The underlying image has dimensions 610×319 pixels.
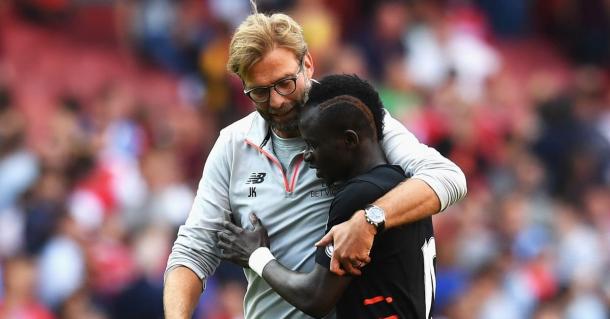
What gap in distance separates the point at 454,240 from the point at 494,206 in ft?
2.90

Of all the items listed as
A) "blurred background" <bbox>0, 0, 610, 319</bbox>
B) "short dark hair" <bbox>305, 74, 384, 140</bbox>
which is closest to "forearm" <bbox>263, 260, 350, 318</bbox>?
"short dark hair" <bbox>305, 74, 384, 140</bbox>

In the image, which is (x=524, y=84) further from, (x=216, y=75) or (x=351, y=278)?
(x=351, y=278)

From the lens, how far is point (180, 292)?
5.11 metres

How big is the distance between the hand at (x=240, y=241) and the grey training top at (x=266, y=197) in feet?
0.20

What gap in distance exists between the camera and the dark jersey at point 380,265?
469 centimetres

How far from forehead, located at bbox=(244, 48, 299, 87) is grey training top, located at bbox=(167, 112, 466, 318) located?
1.07 feet

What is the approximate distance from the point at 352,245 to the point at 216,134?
23.1 ft

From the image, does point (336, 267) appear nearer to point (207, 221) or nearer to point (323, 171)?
point (323, 171)

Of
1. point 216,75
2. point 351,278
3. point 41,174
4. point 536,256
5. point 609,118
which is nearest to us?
point 351,278

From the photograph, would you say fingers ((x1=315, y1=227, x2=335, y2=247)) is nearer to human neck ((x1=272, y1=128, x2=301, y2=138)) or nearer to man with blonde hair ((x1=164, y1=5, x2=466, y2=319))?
man with blonde hair ((x1=164, y1=5, x2=466, y2=319))

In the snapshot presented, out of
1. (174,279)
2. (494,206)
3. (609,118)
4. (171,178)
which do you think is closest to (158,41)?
(171,178)

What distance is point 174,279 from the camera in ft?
16.9

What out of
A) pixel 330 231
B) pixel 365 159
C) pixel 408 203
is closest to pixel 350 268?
pixel 330 231

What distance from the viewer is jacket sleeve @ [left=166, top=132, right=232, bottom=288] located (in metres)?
5.23
